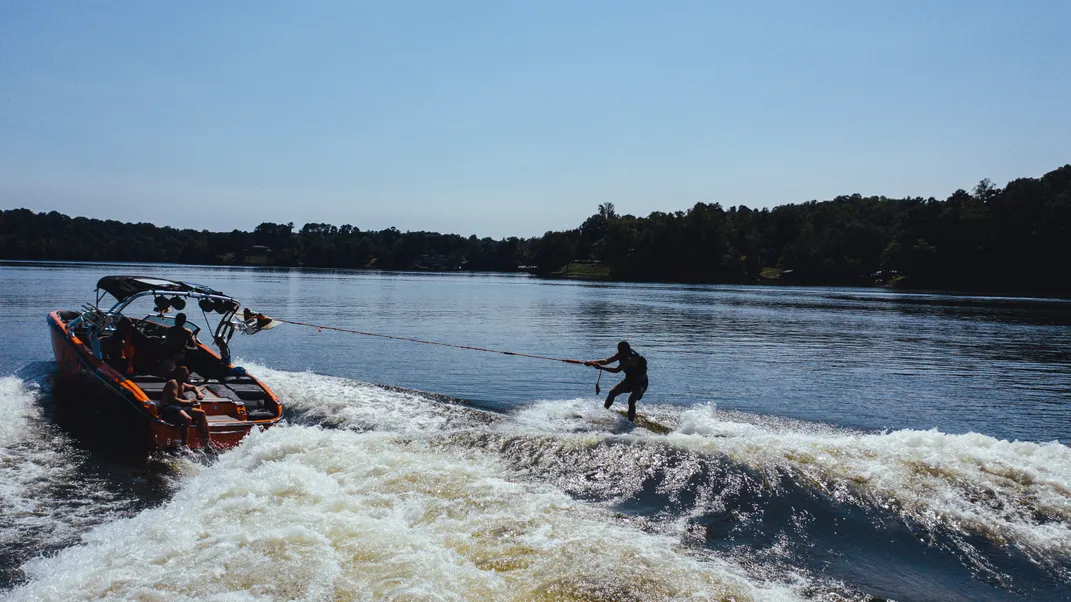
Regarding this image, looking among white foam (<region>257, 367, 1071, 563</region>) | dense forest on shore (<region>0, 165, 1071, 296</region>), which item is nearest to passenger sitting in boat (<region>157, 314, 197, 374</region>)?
white foam (<region>257, 367, 1071, 563</region>)

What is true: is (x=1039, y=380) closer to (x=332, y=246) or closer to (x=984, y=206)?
(x=984, y=206)

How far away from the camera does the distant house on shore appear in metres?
179

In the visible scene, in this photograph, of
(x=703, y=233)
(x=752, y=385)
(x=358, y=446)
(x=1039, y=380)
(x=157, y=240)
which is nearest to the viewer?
(x=358, y=446)

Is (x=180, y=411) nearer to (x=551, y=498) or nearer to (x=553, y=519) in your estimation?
(x=551, y=498)

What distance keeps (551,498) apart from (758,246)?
14619 centimetres

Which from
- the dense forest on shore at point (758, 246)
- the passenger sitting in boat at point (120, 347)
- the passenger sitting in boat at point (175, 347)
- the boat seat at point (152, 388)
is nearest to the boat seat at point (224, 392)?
the boat seat at point (152, 388)

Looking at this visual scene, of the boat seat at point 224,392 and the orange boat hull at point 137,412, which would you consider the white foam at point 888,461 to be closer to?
the boat seat at point 224,392

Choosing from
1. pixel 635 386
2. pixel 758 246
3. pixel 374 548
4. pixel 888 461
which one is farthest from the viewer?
pixel 758 246

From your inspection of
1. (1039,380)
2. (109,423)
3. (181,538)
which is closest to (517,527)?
(181,538)

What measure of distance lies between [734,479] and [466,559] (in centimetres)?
531

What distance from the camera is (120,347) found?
1638 centimetres

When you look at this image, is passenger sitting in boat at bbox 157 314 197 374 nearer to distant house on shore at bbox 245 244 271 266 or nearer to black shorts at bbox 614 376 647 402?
black shorts at bbox 614 376 647 402

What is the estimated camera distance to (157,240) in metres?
178

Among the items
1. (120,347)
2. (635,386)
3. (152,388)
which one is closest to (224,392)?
(152,388)
